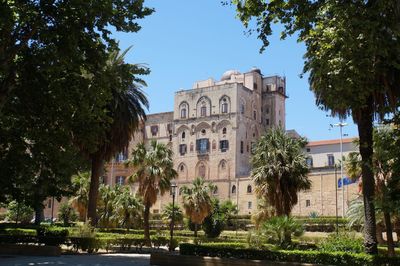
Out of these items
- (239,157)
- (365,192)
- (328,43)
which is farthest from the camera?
(239,157)

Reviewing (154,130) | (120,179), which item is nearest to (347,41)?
(154,130)

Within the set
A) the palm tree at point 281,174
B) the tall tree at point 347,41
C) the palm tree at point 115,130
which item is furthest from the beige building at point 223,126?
the tall tree at point 347,41

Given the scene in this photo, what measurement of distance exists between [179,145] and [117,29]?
2755 inches

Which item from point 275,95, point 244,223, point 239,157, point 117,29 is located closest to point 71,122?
point 117,29

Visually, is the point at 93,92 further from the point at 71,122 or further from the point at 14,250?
the point at 14,250

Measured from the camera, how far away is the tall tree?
1361 centimetres

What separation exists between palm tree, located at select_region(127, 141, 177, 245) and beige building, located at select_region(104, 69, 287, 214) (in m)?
39.8

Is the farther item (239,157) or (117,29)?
(239,157)

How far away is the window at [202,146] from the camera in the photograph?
275 ft

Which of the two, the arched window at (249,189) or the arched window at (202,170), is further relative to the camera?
the arched window at (202,170)

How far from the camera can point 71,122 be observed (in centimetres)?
1912

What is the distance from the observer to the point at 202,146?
276 ft

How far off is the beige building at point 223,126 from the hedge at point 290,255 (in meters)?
55.2

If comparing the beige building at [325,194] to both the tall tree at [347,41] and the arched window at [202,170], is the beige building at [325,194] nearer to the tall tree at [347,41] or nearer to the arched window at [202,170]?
the arched window at [202,170]
